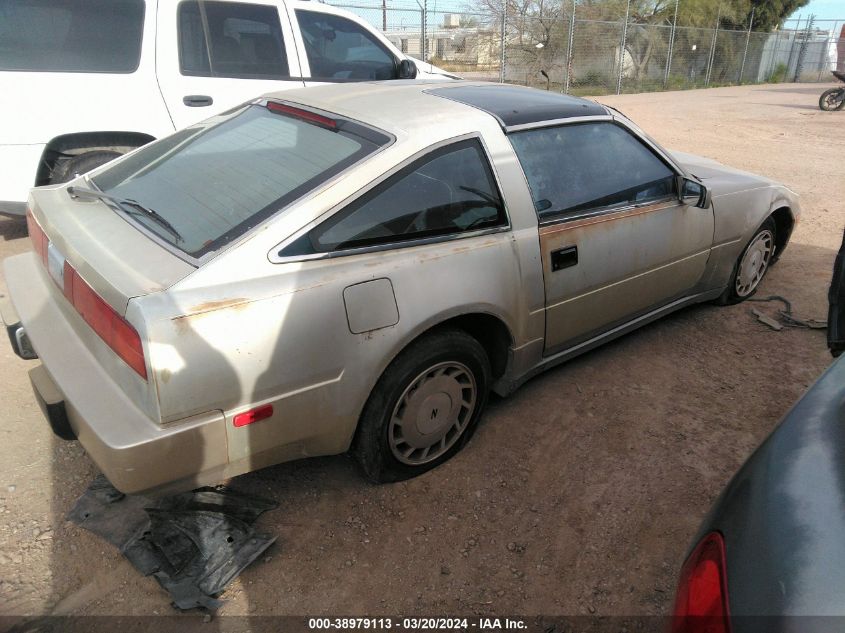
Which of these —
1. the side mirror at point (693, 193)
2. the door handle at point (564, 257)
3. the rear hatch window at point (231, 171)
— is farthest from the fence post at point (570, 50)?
the rear hatch window at point (231, 171)

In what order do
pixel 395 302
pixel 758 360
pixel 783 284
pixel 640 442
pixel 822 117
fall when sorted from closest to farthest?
pixel 395 302, pixel 640 442, pixel 758 360, pixel 783 284, pixel 822 117

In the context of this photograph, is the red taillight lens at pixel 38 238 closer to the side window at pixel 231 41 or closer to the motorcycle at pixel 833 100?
the side window at pixel 231 41

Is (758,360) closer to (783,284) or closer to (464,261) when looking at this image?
(783,284)

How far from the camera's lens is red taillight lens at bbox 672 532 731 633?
3.75 feet

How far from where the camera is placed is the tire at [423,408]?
2420 millimetres

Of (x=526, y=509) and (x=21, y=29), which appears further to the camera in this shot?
(x=21, y=29)

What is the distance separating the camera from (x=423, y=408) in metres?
2.60

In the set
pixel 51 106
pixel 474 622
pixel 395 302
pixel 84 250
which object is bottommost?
pixel 474 622

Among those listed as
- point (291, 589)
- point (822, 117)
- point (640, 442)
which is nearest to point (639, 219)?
point (640, 442)

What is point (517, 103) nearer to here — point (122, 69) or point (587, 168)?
point (587, 168)

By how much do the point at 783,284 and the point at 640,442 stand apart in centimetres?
275

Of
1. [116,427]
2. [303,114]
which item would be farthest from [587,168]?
[116,427]

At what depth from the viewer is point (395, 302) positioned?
2295 mm

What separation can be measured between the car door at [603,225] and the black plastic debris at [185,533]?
167 cm
